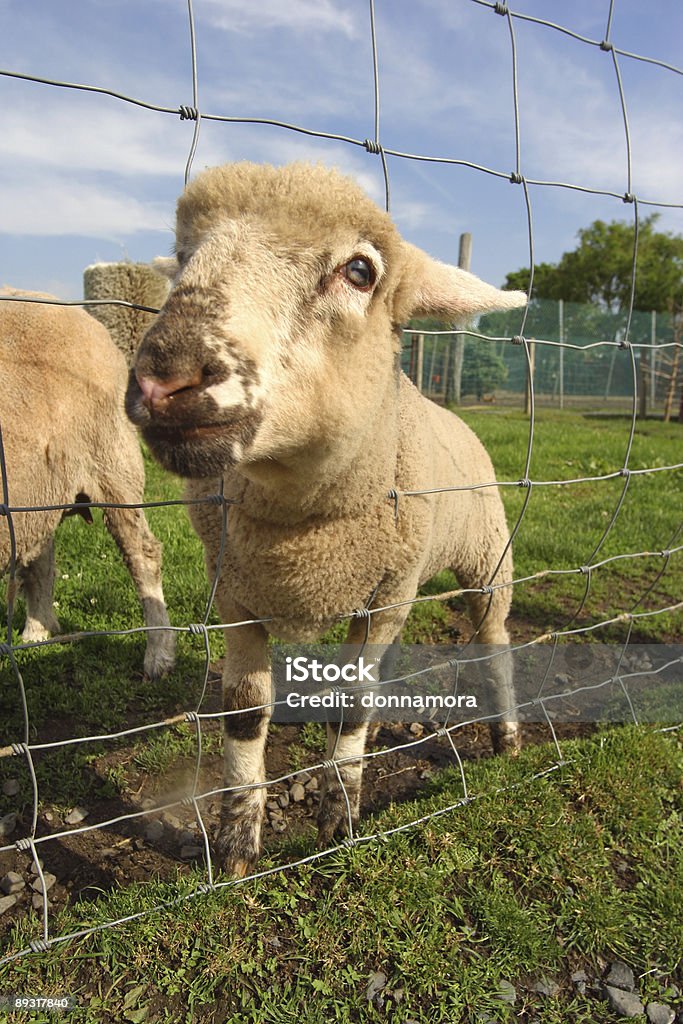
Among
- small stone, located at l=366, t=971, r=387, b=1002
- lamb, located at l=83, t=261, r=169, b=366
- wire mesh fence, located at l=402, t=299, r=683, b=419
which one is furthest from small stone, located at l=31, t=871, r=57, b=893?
wire mesh fence, located at l=402, t=299, r=683, b=419

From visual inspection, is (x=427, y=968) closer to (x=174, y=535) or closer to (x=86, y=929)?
(x=86, y=929)

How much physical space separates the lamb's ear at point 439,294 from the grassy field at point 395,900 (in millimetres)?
1621

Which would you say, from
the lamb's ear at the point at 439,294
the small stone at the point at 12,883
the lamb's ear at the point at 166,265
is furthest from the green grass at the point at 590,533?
the small stone at the point at 12,883

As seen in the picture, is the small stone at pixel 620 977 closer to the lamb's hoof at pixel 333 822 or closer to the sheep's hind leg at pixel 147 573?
the lamb's hoof at pixel 333 822

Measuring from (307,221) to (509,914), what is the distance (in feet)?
6.31

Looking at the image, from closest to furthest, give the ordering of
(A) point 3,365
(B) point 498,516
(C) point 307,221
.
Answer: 1. (C) point 307,221
2. (A) point 3,365
3. (B) point 498,516

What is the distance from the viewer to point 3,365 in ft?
9.57

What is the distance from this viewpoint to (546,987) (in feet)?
6.10

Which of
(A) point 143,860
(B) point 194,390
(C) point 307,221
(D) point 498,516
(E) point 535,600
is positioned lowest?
(A) point 143,860

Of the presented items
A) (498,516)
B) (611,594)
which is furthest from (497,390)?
(498,516)

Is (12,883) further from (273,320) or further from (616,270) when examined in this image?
(616,270)

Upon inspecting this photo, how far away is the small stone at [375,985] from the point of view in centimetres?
180

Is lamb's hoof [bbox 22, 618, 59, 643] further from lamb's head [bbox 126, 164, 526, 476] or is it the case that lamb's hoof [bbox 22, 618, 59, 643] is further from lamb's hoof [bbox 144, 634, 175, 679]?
lamb's head [bbox 126, 164, 526, 476]

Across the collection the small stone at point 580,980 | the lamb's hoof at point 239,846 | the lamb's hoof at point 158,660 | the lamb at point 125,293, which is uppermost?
the lamb at point 125,293
